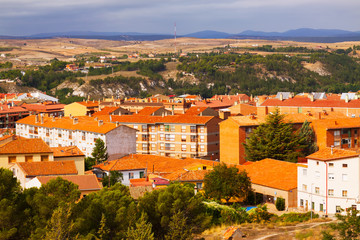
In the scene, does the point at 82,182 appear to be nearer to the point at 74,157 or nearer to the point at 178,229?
the point at 74,157

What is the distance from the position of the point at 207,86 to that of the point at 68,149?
133 m

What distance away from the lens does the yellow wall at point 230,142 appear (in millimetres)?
63119

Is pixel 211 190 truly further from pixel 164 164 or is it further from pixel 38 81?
pixel 38 81

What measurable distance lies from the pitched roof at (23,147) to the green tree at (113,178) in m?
4.88

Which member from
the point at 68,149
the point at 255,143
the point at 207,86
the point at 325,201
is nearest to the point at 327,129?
the point at 255,143

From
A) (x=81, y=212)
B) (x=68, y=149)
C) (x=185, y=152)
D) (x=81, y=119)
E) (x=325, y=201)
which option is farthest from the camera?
(x=81, y=119)

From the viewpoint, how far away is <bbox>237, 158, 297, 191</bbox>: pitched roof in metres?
46.7

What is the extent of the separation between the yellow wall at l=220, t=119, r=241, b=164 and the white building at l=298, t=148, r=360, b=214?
1825 centimetres

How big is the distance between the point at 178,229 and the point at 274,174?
20.1 meters

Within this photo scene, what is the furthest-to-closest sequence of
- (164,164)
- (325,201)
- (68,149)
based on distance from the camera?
(164,164), (68,149), (325,201)

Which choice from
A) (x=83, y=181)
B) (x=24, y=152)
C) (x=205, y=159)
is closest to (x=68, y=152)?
(x=24, y=152)

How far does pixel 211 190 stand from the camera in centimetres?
4544

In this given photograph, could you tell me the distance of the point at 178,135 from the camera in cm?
7362

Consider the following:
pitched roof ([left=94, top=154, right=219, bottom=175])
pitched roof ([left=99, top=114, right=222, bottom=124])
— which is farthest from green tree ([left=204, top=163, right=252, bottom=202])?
pitched roof ([left=99, top=114, right=222, bottom=124])
